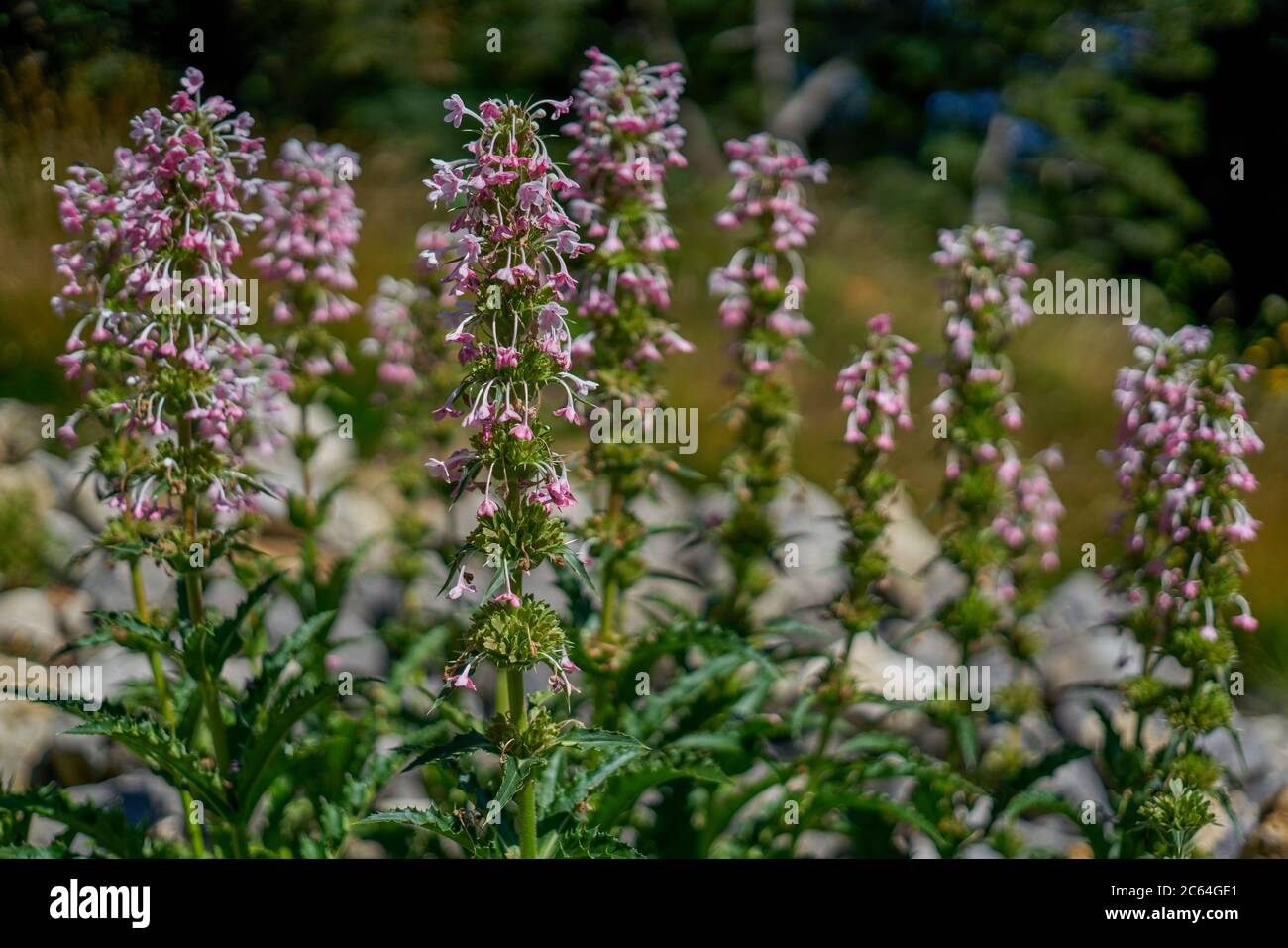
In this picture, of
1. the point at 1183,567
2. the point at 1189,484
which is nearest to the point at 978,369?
the point at 1189,484

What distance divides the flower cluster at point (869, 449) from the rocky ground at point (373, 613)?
0.51 feet

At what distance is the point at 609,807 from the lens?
4270 millimetres

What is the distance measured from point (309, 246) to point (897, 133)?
20370 mm

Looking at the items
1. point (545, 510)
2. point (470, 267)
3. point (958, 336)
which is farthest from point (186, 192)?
point (958, 336)

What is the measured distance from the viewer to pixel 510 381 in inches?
126

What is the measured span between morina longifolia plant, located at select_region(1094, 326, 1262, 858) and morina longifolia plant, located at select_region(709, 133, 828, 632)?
1.44 meters

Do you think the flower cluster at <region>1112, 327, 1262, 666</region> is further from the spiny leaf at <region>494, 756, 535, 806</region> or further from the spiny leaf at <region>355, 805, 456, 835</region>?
the spiny leaf at <region>355, 805, 456, 835</region>

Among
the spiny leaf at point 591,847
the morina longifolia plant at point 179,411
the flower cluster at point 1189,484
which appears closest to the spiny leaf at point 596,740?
the spiny leaf at point 591,847

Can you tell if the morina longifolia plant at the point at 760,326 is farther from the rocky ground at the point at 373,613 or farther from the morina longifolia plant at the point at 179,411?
the morina longifolia plant at the point at 179,411

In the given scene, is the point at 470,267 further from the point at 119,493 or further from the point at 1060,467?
the point at 1060,467

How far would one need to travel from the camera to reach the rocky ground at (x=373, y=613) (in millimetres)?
5785

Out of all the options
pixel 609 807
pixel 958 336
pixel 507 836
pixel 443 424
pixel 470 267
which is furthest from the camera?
pixel 443 424

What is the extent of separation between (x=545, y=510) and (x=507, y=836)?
1075 millimetres

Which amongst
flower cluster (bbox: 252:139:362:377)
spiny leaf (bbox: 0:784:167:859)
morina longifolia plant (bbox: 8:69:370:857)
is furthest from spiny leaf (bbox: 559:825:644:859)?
flower cluster (bbox: 252:139:362:377)
